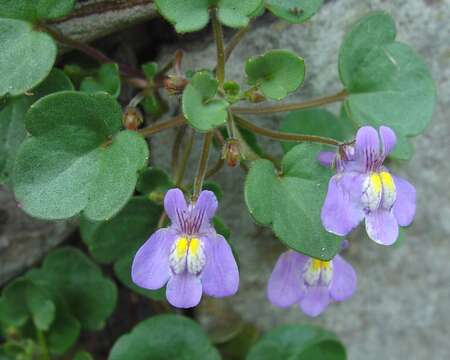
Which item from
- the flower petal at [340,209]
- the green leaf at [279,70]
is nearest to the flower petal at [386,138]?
the flower petal at [340,209]

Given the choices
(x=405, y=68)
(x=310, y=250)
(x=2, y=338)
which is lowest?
(x=2, y=338)

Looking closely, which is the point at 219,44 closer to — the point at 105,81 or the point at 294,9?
the point at 294,9

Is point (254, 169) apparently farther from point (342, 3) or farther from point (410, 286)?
point (410, 286)

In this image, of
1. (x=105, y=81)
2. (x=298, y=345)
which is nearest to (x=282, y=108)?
(x=105, y=81)

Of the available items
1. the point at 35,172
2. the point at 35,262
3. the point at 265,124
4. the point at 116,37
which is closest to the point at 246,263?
the point at 265,124

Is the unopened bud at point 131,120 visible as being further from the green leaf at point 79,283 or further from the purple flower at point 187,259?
the green leaf at point 79,283
